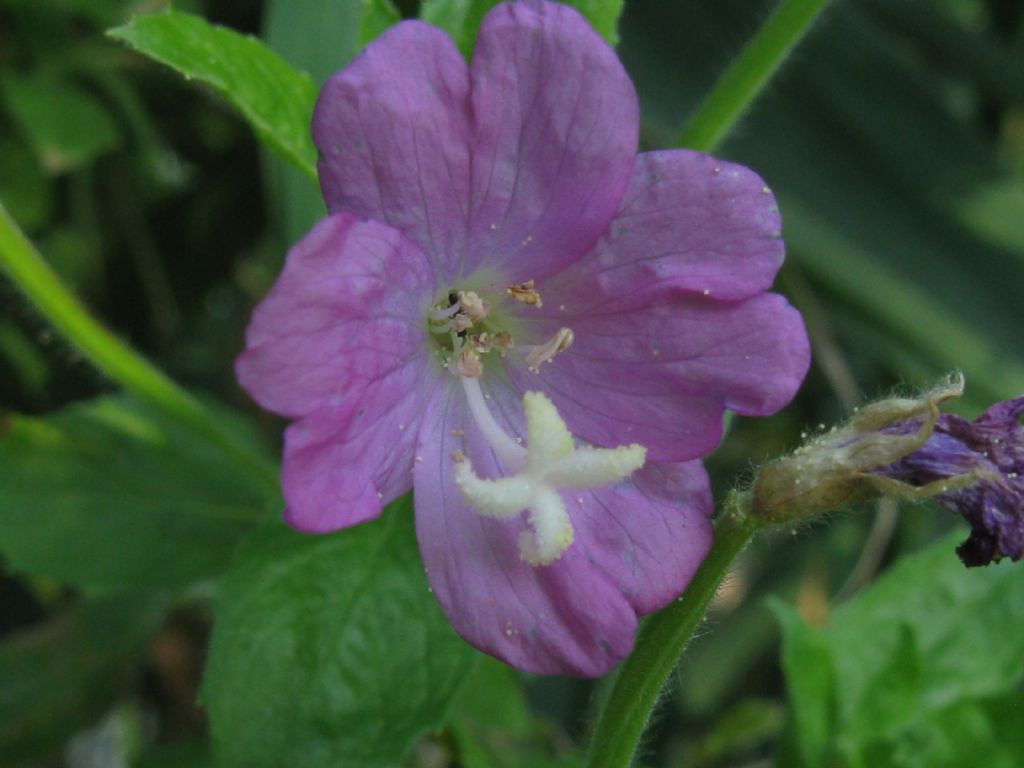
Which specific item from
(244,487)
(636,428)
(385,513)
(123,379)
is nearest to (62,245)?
(244,487)

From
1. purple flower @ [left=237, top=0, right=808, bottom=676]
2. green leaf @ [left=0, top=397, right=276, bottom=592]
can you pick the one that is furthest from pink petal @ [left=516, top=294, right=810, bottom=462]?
green leaf @ [left=0, top=397, right=276, bottom=592]

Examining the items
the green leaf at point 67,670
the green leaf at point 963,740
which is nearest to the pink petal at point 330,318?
the green leaf at point 963,740

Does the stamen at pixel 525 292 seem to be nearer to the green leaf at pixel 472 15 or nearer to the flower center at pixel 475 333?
the flower center at pixel 475 333

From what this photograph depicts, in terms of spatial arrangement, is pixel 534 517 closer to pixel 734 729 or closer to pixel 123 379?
pixel 123 379

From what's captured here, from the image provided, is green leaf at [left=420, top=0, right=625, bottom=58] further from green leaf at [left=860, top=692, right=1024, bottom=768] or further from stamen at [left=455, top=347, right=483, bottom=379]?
green leaf at [left=860, top=692, right=1024, bottom=768]

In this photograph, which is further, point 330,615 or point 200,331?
point 200,331
